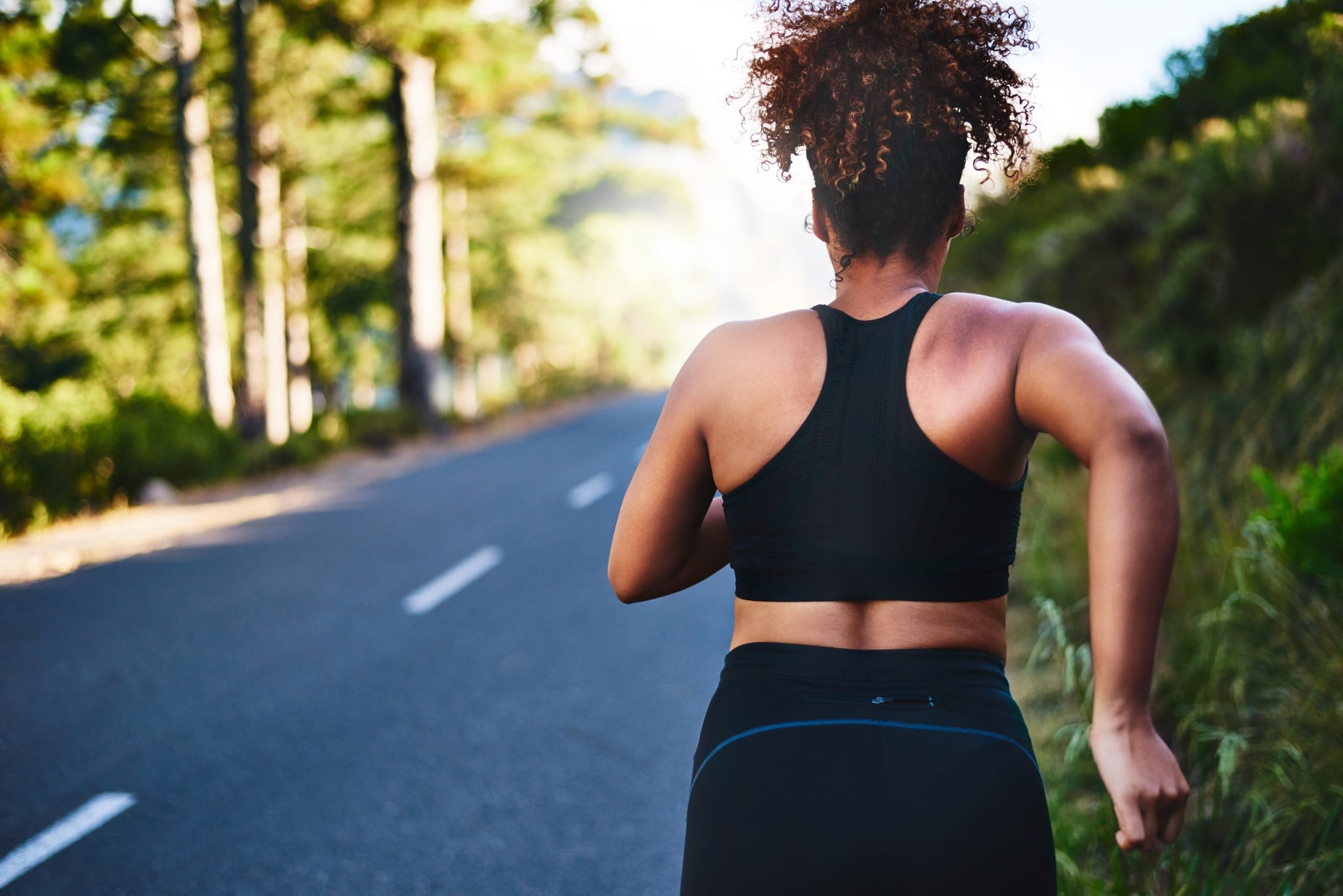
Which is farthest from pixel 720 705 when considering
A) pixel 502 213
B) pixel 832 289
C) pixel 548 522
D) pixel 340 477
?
pixel 502 213

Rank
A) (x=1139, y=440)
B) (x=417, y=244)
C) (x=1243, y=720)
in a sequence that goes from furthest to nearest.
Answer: (x=417, y=244) → (x=1243, y=720) → (x=1139, y=440)

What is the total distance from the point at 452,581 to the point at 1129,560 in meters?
7.04

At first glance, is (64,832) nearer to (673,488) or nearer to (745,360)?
(673,488)

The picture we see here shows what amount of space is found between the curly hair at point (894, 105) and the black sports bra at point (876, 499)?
157mm

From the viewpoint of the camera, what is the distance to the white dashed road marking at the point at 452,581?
23.4ft

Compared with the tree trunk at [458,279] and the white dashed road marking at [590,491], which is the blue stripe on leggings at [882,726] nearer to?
the white dashed road marking at [590,491]

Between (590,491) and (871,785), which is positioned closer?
(871,785)

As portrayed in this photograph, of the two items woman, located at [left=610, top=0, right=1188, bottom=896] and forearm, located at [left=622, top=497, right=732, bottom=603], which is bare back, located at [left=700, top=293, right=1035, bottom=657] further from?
forearm, located at [left=622, top=497, right=732, bottom=603]

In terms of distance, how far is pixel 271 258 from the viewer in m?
25.9

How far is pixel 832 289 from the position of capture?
1.58 m

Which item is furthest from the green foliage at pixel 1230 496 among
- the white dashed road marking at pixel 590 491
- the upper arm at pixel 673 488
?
the white dashed road marking at pixel 590 491

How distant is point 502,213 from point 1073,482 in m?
26.7

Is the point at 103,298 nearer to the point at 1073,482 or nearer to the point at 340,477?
the point at 340,477

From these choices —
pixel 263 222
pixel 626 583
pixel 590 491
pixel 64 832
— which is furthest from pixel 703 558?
pixel 263 222
